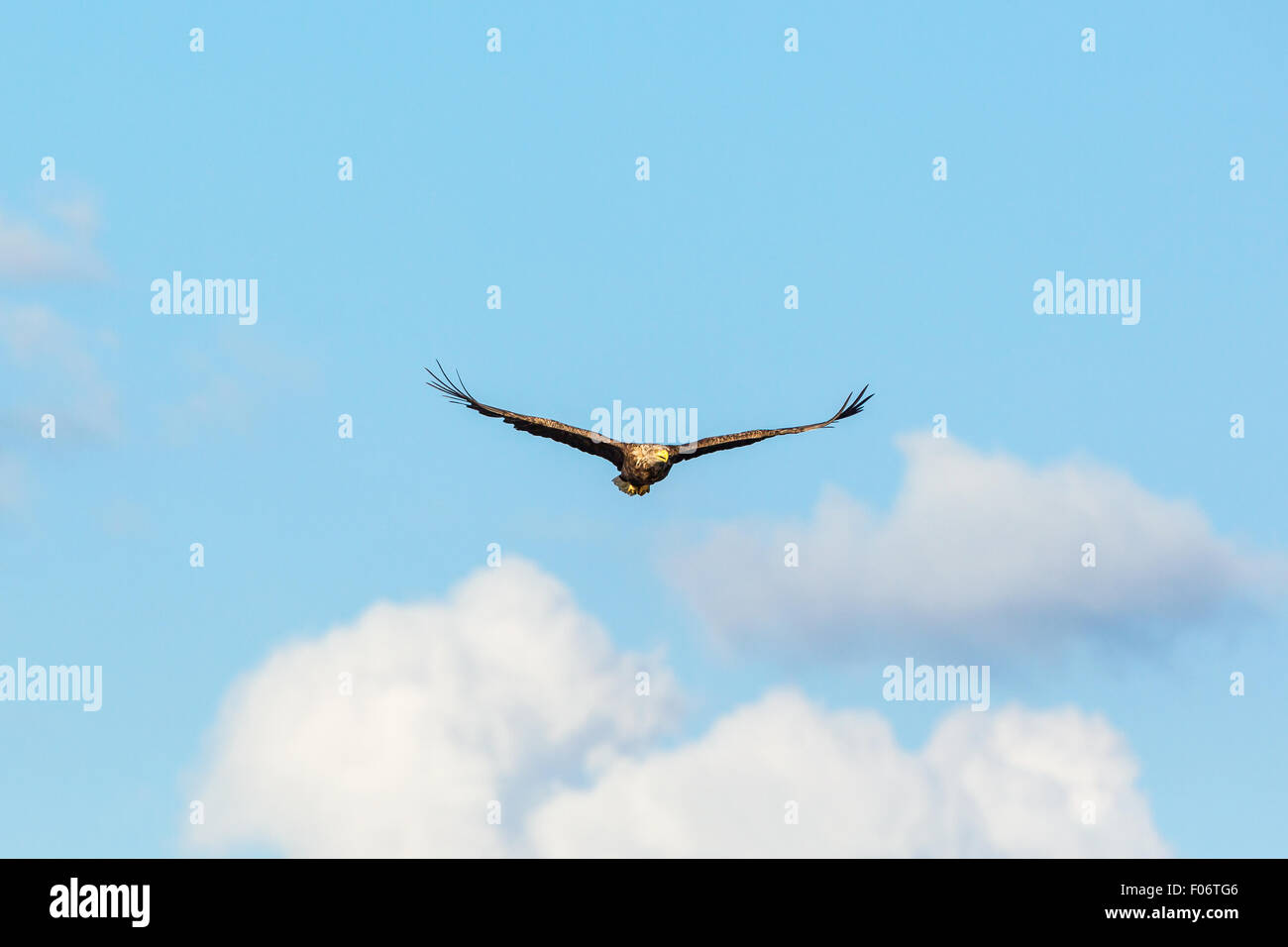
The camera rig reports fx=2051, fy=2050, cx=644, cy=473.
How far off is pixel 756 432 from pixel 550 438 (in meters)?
7.34
